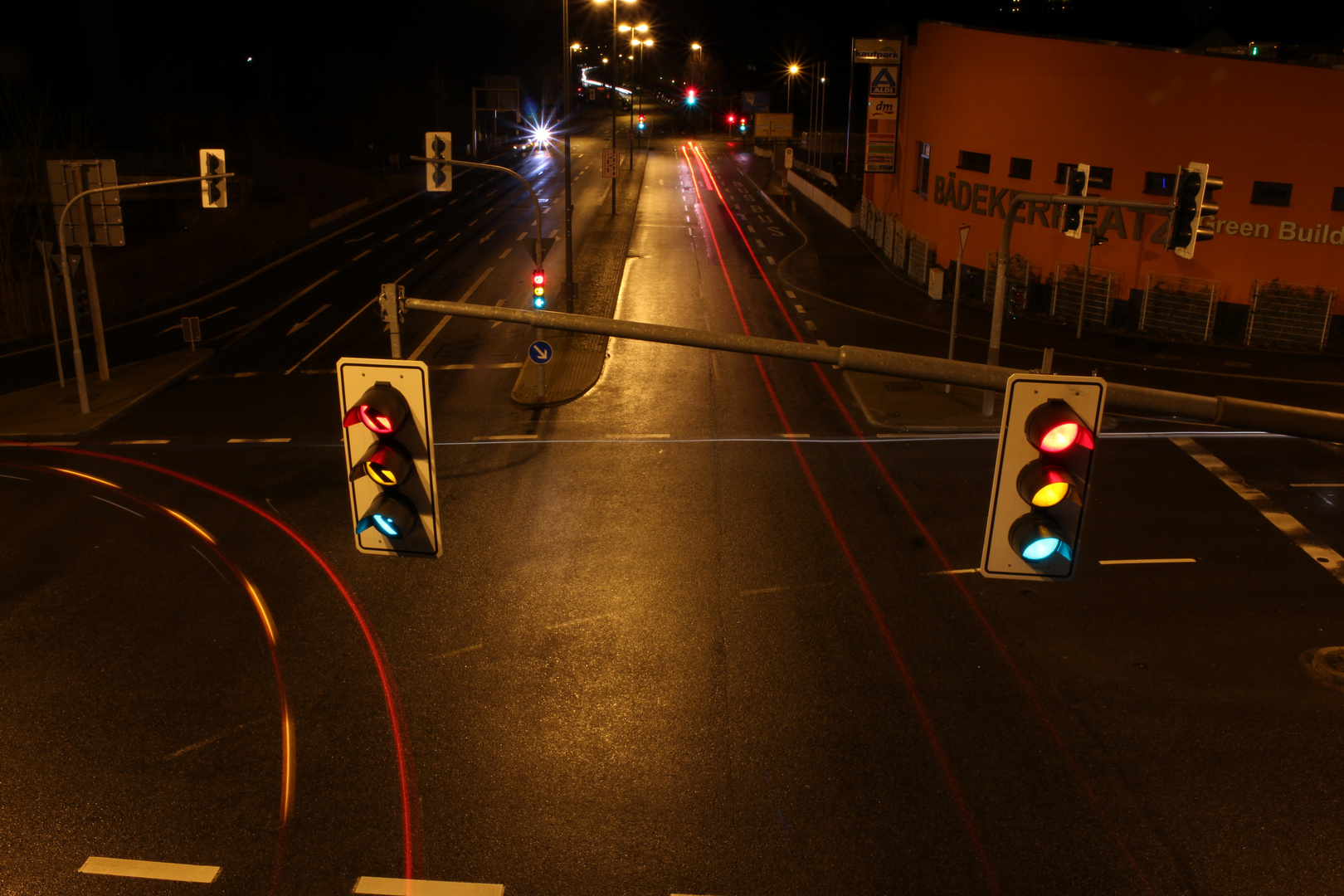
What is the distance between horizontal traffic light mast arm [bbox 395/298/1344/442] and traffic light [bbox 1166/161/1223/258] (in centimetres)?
598

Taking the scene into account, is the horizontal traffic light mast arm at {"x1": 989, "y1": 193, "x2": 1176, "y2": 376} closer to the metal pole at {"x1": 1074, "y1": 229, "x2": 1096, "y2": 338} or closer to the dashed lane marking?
the metal pole at {"x1": 1074, "y1": 229, "x2": 1096, "y2": 338}

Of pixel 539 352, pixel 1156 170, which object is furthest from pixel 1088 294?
pixel 539 352

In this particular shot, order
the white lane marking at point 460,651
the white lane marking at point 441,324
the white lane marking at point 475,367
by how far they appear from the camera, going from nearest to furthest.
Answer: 1. the white lane marking at point 460,651
2. the white lane marking at point 475,367
3. the white lane marking at point 441,324

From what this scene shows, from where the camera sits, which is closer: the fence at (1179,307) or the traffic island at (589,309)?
the traffic island at (589,309)

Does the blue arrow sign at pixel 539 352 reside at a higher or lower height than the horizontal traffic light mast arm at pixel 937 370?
lower

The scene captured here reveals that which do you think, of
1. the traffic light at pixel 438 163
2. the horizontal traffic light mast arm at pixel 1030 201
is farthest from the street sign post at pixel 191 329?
the horizontal traffic light mast arm at pixel 1030 201

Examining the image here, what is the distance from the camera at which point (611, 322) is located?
584 centimetres

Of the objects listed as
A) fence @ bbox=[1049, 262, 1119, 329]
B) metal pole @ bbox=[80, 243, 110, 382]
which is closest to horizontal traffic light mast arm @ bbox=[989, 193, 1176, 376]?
fence @ bbox=[1049, 262, 1119, 329]

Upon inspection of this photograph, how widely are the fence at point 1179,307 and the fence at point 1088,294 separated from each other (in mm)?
1105

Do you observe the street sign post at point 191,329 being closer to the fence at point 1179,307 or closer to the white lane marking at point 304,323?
the white lane marking at point 304,323

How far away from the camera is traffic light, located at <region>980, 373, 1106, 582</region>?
5094mm

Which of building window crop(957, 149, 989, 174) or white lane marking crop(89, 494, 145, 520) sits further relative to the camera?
building window crop(957, 149, 989, 174)

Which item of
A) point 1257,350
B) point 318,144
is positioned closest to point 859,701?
point 1257,350

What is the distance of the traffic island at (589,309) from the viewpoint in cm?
2539
